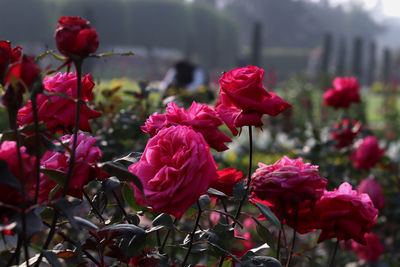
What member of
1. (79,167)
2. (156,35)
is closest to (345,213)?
(79,167)

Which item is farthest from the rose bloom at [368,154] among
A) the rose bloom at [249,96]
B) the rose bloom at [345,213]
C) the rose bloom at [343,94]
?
the rose bloom at [249,96]

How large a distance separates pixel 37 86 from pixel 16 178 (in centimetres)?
10

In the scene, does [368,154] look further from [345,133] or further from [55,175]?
[55,175]

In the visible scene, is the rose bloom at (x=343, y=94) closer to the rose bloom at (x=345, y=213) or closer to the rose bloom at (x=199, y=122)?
the rose bloom at (x=345, y=213)

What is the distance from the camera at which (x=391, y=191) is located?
253cm

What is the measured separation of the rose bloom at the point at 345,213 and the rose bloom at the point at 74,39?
457 millimetres

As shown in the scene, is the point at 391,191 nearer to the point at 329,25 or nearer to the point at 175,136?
the point at 175,136

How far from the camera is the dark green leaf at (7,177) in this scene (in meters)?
0.53

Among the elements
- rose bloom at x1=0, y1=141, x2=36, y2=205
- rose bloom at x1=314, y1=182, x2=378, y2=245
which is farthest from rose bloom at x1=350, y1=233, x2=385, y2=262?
rose bloom at x1=0, y1=141, x2=36, y2=205

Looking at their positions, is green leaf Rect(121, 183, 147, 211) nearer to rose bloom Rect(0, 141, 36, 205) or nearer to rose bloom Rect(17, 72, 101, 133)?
rose bloom Rect(17, 72, 101, 133)

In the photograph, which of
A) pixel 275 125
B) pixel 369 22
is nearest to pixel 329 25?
pixel 369 22

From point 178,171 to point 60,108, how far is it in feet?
0.61

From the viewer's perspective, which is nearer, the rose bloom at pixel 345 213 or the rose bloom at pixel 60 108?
the rose bloom at pixel 60 108

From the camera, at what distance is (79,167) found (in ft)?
2.07
